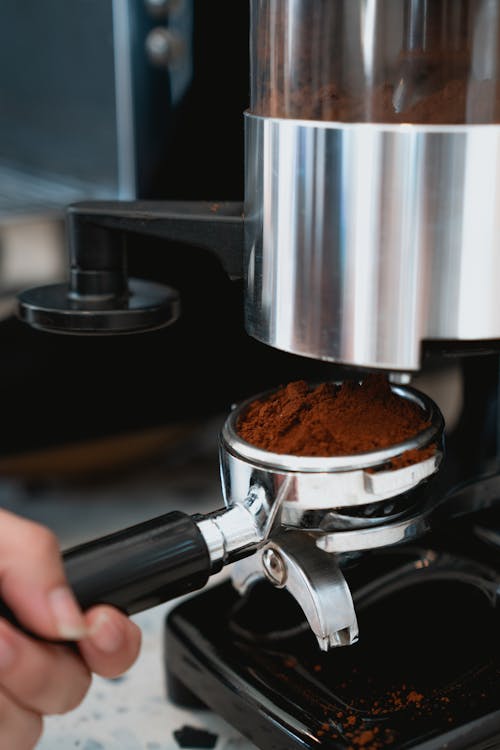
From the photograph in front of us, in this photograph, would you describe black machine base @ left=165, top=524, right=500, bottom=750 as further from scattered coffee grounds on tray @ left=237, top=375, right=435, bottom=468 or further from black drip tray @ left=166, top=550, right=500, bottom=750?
scattered coffee grounds on tray @ left=237, top=375, right=435, bottom=468

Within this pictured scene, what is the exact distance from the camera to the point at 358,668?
0.46 m

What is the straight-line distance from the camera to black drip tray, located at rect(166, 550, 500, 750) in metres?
0.42

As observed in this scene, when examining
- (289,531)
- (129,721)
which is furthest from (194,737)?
(289,531)

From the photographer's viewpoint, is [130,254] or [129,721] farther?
[130,254]

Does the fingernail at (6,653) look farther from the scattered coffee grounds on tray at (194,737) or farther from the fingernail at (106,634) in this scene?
the scattered coffee grounds on tray at (194,737)

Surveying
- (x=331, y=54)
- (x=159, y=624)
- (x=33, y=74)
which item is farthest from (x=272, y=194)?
(x=33, y=74)

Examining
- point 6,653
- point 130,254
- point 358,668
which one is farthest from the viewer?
point 130,254

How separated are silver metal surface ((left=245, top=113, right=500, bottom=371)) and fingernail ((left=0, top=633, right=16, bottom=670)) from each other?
0.51 feet

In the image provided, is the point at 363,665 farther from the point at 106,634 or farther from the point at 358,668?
the point at 106,634

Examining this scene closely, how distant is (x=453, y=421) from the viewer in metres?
0.63

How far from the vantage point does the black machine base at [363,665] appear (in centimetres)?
42

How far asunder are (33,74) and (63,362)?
0.78ft

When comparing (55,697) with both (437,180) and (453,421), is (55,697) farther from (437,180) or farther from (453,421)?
(453,421)

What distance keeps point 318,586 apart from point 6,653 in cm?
13
